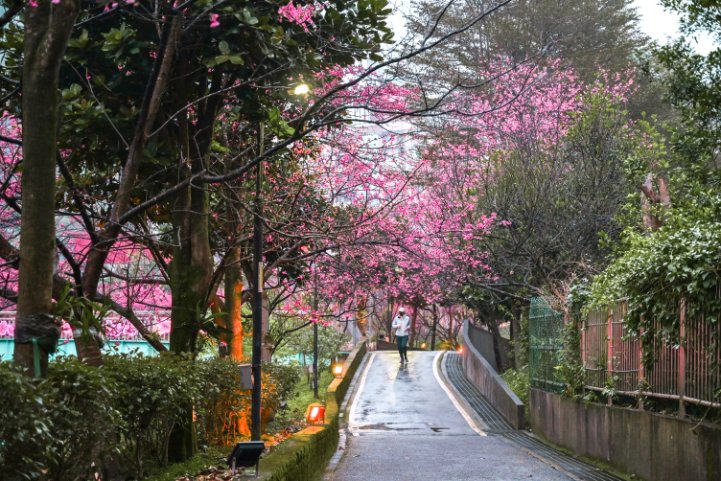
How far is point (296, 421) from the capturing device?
795 inches

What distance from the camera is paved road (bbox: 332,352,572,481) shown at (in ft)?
42.0

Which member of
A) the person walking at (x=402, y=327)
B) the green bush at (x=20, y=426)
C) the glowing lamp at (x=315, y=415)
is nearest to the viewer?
the green bush at (x=20, y=426)

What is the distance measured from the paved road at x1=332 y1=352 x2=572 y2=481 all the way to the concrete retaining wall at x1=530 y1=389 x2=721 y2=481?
3.17 feet

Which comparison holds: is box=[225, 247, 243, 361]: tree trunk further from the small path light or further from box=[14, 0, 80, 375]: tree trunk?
box=[14, 0, 80, 375]: tree trunk

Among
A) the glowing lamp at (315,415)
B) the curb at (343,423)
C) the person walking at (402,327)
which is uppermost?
the person walking at (402,327)

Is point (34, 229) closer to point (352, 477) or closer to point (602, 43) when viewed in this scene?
point (352, 477)

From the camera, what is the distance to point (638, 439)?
1241 cm

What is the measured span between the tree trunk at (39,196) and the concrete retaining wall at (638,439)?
22.4 ft

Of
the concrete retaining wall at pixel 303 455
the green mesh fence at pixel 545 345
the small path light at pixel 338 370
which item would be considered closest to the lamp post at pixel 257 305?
the concrete retaining wall at pixel 303 455

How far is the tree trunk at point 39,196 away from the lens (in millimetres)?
6641

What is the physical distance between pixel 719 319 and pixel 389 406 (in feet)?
53.5

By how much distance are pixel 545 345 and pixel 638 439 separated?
21.8 ft

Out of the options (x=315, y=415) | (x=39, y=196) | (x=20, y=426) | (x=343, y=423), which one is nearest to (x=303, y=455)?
(x=315, y=415)

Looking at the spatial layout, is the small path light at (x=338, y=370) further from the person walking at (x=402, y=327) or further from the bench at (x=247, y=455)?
the bench at (x=247, y=455)
